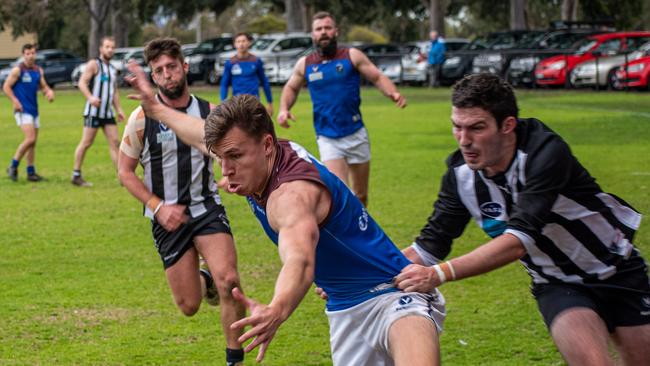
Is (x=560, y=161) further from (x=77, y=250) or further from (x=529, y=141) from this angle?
(x=77, y=250)

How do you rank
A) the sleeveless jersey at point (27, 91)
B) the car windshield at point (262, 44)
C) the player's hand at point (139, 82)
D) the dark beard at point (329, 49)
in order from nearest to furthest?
the player's hand at point (139, 82), the dark beard at point (329, 49), the sleeveless jersey at point (27, 91), the car windshield at point (262, 44)

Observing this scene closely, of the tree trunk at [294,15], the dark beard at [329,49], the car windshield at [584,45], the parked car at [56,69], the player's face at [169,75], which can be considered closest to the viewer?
the player's face at [169,75]

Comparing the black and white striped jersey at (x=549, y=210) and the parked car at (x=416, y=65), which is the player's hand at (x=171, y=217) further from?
the parked car at (x=416, y=65)

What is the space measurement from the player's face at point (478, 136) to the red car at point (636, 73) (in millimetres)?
26025

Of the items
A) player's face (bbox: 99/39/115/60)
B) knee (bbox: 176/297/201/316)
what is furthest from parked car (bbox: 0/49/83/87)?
knee (bbox: 176/297/201/316)

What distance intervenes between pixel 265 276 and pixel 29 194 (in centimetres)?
731

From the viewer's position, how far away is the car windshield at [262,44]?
44.9 meters

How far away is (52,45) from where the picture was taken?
8069 centimetres

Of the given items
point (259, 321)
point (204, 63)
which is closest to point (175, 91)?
point (259, 321)

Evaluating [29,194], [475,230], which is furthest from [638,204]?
[29,194]

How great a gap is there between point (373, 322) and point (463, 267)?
1.65 ft

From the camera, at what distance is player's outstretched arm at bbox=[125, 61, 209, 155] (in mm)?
6492

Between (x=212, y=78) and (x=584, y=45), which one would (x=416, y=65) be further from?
(x=212, y=78)

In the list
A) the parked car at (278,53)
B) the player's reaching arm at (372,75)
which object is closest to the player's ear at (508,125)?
the player's reaching arm at (372,75)
